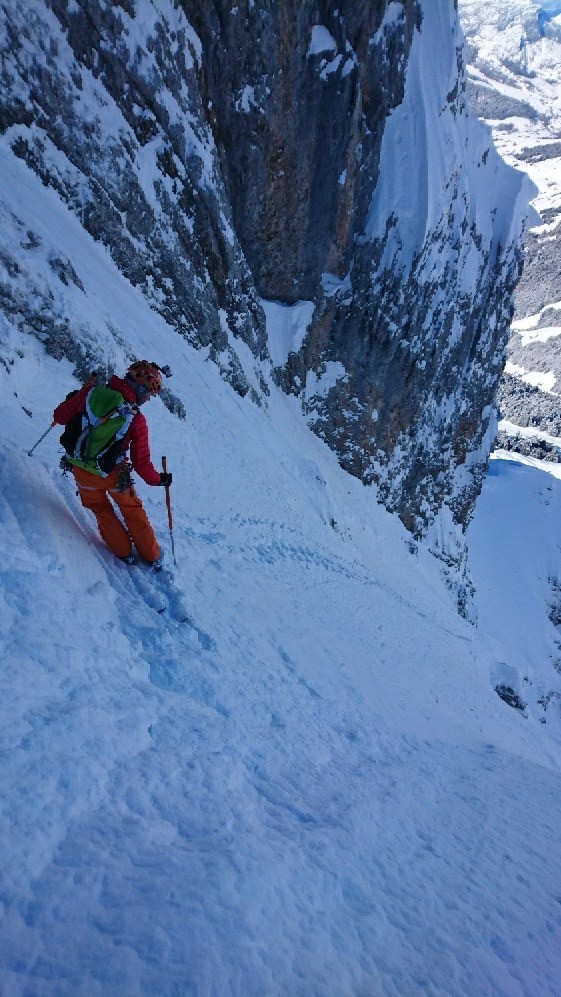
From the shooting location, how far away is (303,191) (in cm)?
2247

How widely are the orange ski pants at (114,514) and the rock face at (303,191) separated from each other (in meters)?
4.77

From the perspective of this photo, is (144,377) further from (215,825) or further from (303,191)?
(303,191)

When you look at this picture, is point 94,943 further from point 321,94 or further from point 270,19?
point 321,94

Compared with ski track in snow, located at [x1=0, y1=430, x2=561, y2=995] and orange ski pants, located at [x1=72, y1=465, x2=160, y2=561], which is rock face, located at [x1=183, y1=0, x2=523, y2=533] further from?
ski track in snow, located at [x1=0, y1=430, x2=561, y2=995]

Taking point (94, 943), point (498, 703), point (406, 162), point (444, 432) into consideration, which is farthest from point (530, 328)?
point (94, 943)

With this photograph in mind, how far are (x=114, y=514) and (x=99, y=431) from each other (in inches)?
35.3

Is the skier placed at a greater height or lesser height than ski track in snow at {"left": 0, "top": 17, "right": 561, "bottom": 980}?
greater

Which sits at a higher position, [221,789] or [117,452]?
[117,452]

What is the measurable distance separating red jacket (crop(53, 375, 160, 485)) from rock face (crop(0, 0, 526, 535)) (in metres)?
4.32

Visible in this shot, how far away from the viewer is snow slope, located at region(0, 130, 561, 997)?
2.32 metres

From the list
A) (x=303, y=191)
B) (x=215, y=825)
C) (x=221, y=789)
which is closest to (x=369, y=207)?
(x=303, y=191)

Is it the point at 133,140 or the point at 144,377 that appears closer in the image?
the point at 144,377

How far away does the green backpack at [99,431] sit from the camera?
5434 mm

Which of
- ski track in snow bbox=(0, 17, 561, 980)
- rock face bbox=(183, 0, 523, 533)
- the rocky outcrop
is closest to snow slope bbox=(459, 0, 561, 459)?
rock face bbox=(183, 0, 523, 533)
